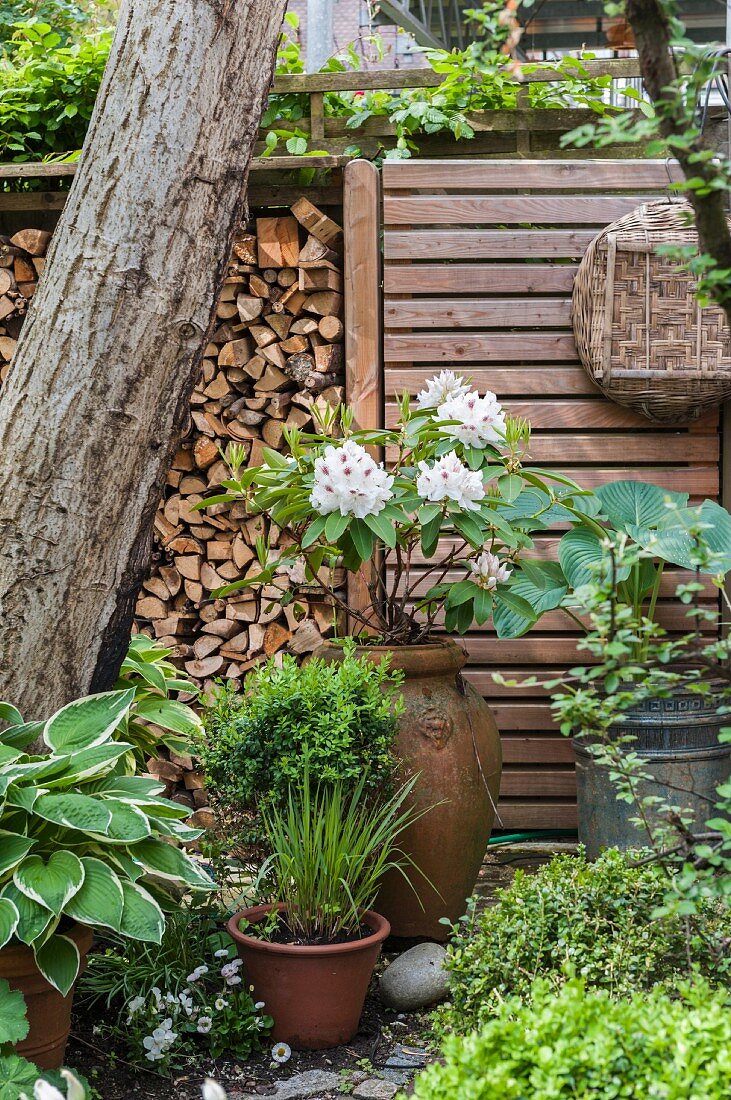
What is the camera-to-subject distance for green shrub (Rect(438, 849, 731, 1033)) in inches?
73.5

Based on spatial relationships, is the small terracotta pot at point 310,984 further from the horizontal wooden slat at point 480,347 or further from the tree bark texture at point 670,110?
the horizontal wooden slat at point 480,347

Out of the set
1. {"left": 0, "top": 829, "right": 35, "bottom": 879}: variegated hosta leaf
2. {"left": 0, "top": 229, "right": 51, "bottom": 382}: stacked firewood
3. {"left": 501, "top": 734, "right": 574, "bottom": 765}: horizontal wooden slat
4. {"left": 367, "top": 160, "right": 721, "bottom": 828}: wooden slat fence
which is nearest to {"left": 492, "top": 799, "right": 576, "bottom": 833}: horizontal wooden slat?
{"left": 367, "top": 160, "right": 721, "bottom": 828}: wooden slat fence

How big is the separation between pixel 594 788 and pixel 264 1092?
137 cm

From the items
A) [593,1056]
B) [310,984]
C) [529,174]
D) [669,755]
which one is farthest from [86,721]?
[529,174]

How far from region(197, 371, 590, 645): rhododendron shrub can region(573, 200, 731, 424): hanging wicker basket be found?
506mm

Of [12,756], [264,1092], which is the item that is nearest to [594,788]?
[264,1092]

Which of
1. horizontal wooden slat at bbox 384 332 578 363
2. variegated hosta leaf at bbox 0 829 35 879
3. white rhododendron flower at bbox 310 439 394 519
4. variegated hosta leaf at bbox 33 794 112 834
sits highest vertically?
horizontal wooden slat at bbox 384 332 578 363

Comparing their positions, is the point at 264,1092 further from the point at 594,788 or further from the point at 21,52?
the point at 21,52

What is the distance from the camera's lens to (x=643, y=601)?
368cm

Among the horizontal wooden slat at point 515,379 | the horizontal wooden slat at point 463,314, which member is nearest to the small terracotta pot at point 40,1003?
the horizontal wooden slat at point 515,379

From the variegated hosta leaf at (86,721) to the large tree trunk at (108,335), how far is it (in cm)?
17

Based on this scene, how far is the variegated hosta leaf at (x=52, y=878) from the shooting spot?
1830 mm

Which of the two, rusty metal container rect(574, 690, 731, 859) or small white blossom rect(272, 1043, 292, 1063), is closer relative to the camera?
small white blossom rect(272, 1043, 292, 1063)

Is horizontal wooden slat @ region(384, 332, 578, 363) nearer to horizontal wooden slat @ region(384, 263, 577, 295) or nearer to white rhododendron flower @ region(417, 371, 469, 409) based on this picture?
horizontal wooden slat @ region(384, 263, 577, 295)
